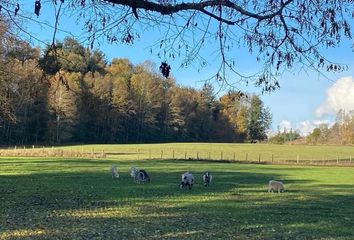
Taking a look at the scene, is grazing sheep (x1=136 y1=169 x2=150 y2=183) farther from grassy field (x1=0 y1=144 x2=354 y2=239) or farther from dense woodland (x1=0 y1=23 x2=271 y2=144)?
dense woodland (x1=0 y1=23 x2=271 y2=144)

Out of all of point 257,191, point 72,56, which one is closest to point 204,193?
point 257,191

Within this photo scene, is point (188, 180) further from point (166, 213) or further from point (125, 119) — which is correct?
point (125, 119)

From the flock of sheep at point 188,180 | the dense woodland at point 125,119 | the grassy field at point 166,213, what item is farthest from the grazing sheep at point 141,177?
the dense woodland at point 125,119

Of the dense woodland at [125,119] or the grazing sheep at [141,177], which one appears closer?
the grazing sheep at [141,177]

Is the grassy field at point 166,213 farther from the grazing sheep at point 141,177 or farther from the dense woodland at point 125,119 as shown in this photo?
A: the dense woodland at point 125,119

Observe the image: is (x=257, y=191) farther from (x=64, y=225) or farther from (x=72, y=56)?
(x=72, y=56)

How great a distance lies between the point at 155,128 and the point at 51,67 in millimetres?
104144

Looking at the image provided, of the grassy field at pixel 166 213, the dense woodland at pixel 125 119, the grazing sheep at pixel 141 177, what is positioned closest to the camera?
the grassy field at pixel 166 213

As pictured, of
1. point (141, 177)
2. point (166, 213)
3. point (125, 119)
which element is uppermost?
point (125, 119)

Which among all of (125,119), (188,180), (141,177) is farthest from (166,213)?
(125,119)

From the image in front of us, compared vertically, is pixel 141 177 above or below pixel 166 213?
above

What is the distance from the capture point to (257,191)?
23875 millimetres

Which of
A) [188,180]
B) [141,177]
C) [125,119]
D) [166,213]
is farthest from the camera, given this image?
[125,119]

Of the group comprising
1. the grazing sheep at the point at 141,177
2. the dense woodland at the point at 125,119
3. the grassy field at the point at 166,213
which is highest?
A: the dense woodland at the point at 125,119
